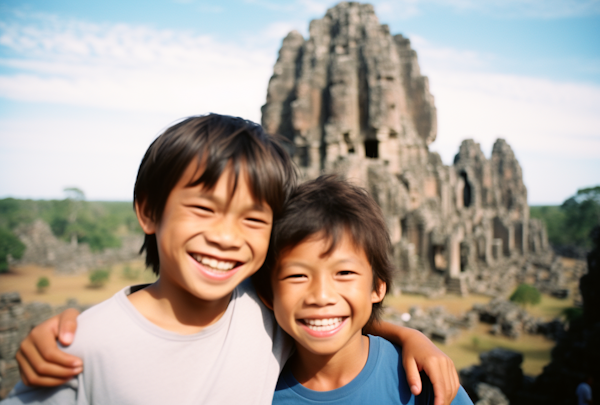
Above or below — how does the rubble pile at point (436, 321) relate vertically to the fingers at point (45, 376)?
below

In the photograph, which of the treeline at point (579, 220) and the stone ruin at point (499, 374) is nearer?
the stone ruin at point (499, 374)

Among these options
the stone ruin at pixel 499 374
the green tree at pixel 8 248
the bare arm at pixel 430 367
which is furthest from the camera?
the green tree at pixel 8 248

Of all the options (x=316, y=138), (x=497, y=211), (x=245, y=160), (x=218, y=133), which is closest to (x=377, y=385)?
(x=245, y=160)

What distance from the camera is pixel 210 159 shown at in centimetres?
154

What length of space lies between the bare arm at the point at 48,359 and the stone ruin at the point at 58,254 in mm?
30574

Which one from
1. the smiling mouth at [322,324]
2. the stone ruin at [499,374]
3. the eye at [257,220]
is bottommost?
the stone ruin at [499,374]

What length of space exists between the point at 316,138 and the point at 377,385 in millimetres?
24671

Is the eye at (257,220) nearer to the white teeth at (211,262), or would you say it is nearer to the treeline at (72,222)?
the white teeth at (211,262)

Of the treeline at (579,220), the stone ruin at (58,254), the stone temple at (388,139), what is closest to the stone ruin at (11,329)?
the stone temple at (388,139)

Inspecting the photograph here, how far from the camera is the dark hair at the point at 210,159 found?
60.9 inches

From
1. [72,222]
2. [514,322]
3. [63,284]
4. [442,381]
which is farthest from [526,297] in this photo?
[72,222]

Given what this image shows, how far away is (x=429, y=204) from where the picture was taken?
83.0 ft

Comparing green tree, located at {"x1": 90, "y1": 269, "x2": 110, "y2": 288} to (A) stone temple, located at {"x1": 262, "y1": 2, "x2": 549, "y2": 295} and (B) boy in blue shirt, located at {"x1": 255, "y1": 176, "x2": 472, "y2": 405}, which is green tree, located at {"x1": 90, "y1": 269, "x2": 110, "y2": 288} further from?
(B) boy in blue shirt, located at {"x1": 255, "y1": 176, "x2": 472, "y2": 405}

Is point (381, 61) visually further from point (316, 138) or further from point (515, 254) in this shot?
point (515, 254)
